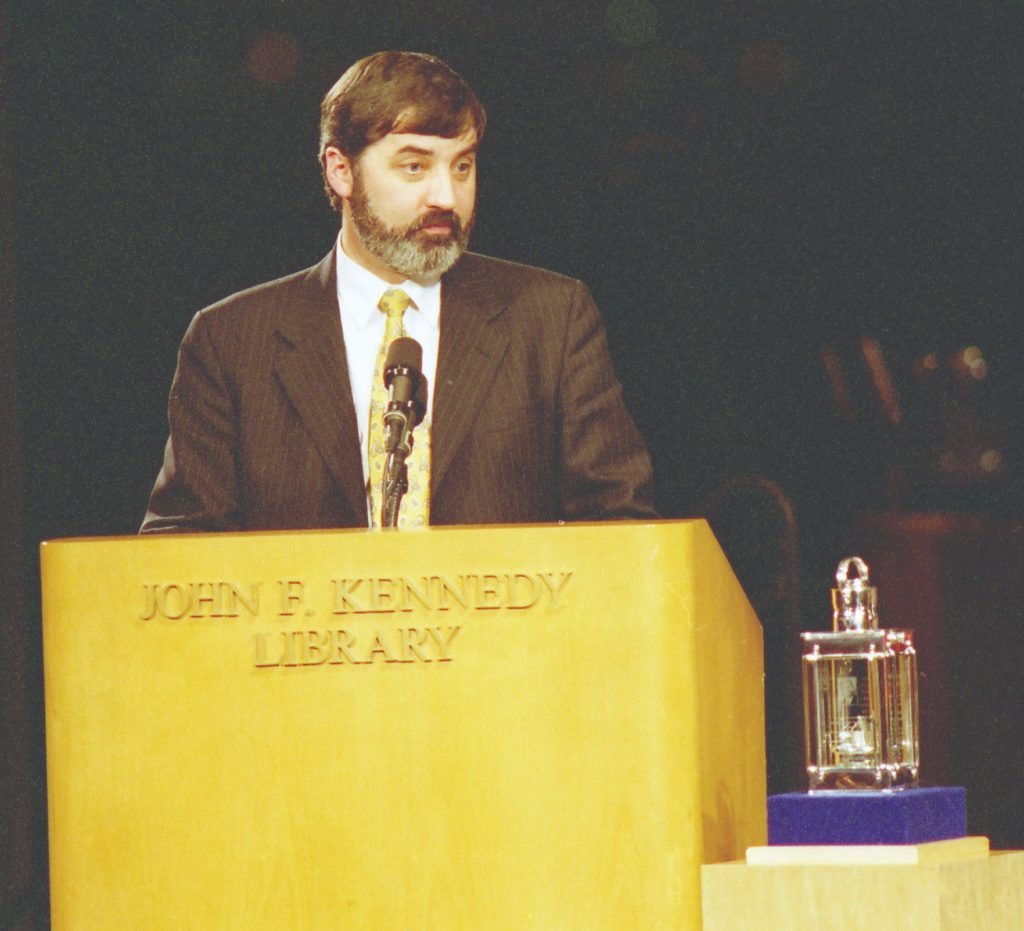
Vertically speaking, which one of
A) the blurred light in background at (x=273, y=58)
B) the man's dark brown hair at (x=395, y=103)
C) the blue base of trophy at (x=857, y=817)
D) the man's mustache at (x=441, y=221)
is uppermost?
the blurred light in background at (x=273, y=58)

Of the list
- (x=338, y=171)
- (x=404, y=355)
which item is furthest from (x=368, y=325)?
(x=404, y=355)

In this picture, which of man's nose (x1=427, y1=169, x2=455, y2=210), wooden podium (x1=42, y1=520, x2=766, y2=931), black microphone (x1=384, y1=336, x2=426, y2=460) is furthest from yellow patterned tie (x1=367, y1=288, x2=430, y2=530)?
wooden podium (x1=42, y1=520, x2=766, y2=931)

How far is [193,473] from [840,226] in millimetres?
1734

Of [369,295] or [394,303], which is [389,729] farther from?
[369,295]

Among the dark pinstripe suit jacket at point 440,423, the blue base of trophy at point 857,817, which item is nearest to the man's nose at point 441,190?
the dark pinstripe suit jacket at point 440,423

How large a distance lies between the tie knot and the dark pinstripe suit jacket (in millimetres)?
76

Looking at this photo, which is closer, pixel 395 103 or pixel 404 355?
pixel 404 355

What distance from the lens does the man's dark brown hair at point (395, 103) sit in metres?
3.39

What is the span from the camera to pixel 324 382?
309cm

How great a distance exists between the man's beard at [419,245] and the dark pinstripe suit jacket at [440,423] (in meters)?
0.05

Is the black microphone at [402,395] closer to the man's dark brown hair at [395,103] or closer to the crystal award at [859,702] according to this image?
the crystal award at [859,702]

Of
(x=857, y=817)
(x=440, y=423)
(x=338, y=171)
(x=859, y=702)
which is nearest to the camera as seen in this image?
(x=857, y=817)

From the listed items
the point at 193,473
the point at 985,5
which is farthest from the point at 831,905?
the point at 985,5

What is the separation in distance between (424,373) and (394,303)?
265mm
